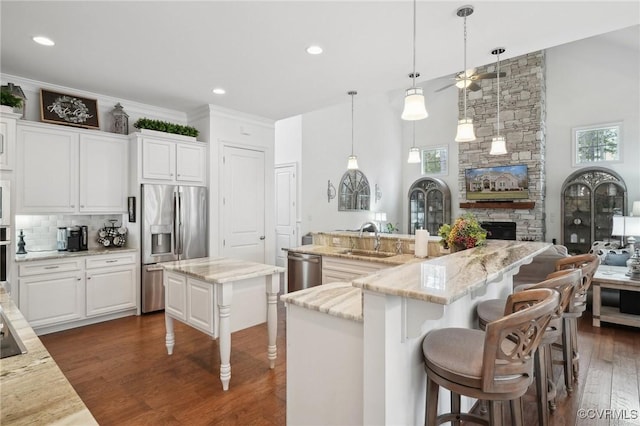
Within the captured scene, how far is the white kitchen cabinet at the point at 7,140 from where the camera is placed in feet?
10.7

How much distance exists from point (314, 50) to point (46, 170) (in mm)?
3175

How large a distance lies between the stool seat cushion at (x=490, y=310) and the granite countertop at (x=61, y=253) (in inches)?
154

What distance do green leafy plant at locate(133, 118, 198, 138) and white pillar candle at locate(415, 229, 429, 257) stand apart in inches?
131

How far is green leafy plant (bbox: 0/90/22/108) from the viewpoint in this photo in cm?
333

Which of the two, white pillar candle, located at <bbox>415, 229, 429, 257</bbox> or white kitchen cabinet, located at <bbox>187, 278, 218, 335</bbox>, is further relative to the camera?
white pillar candle, located at <bbox>415, 229, 429, 257</bbox>

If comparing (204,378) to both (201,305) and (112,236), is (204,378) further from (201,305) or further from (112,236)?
(112,236)

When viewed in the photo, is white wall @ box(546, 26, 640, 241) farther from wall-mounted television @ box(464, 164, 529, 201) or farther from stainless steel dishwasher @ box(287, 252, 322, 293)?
stainless steel dishwasher @ box(287, 252, 322, 293)

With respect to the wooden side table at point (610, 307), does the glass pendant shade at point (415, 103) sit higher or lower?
higher

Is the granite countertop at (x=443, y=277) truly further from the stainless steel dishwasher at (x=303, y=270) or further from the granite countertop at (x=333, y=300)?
the stainless steel dishwasher at (x=303, y=270)

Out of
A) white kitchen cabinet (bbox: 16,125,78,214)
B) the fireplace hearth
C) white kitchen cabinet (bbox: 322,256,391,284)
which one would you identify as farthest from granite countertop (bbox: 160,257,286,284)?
the fireplace hearth

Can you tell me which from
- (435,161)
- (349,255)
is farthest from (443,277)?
(435,161)

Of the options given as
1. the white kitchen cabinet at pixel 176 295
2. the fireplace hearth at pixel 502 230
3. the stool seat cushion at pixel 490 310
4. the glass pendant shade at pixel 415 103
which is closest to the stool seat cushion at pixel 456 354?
the stool seat cushion at pixel 490 310

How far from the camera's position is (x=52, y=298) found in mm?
3623

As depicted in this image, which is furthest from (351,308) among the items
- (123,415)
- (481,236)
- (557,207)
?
(557,207)
